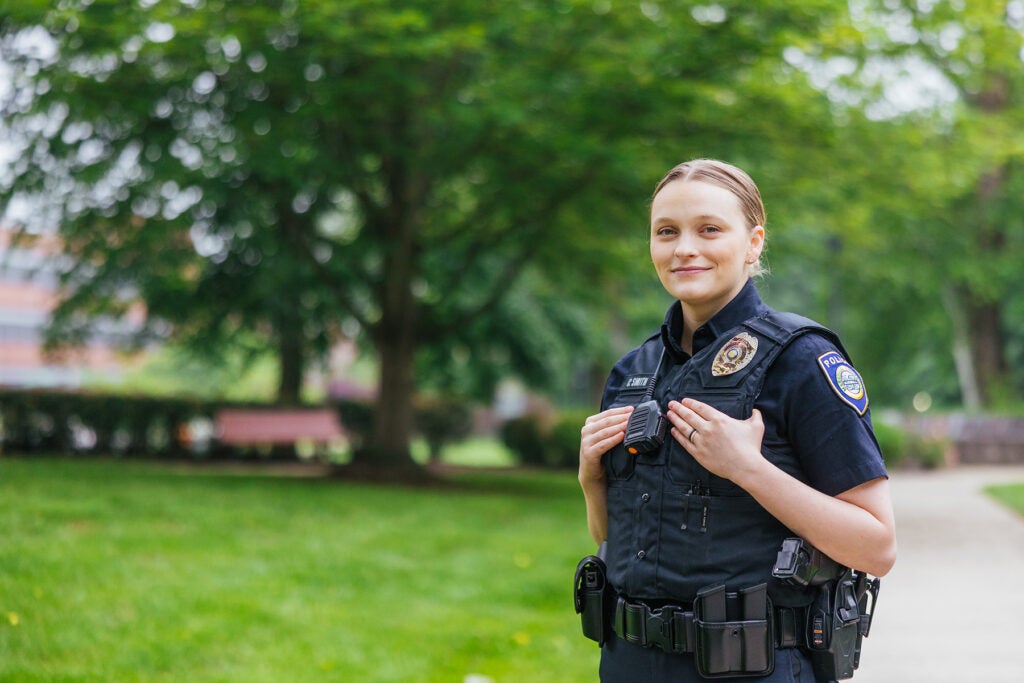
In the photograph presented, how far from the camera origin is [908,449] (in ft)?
78.9

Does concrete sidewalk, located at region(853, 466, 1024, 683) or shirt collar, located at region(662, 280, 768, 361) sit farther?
concrete sidewalk, located at region(853, 466, 1024, 683)

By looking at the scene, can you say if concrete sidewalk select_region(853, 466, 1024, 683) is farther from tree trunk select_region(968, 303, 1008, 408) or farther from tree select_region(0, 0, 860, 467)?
tree trunk select_region(968, 303, 1008, 408)

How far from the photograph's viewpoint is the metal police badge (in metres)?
2.26

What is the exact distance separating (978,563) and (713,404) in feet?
30.7

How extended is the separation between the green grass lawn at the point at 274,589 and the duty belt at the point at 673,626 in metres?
3.50

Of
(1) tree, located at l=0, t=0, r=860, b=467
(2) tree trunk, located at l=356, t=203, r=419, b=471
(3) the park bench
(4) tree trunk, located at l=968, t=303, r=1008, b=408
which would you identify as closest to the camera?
(1) tree, located at l=0, t=0, r=860, b=467

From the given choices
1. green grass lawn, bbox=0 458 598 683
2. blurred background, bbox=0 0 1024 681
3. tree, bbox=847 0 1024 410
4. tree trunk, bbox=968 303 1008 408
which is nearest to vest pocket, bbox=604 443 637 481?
green grass lawn, bbox=0 458 598 683

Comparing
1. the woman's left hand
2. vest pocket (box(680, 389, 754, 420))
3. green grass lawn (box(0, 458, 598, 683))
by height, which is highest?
vest pocket (box(680, 389, 754, 420))

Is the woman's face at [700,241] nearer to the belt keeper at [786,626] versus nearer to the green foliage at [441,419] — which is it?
the belt keeper at [786,626]

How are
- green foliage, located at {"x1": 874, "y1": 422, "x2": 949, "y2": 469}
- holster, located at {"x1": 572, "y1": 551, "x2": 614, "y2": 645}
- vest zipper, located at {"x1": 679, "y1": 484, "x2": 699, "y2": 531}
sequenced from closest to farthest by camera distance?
1. vest zipper, located at {"x1": 679, "y1": 484, "x2": 699, "y2": 531}
2. holster, located at {"x1": 572, "y1": 551, "x2": 614, "y2": 645}
3. green foliage, located at {"x1": 874, "y1": 422, "x2": 949, "y2": 469}

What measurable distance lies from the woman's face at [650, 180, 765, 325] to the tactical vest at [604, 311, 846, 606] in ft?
0.39

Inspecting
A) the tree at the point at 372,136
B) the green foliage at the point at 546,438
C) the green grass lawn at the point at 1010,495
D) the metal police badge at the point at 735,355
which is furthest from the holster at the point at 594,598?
the green foliage at the point at 546,438

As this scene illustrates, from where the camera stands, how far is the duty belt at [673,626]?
88.5 inches

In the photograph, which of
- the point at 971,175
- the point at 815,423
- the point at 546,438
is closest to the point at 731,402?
the point at 815,423
